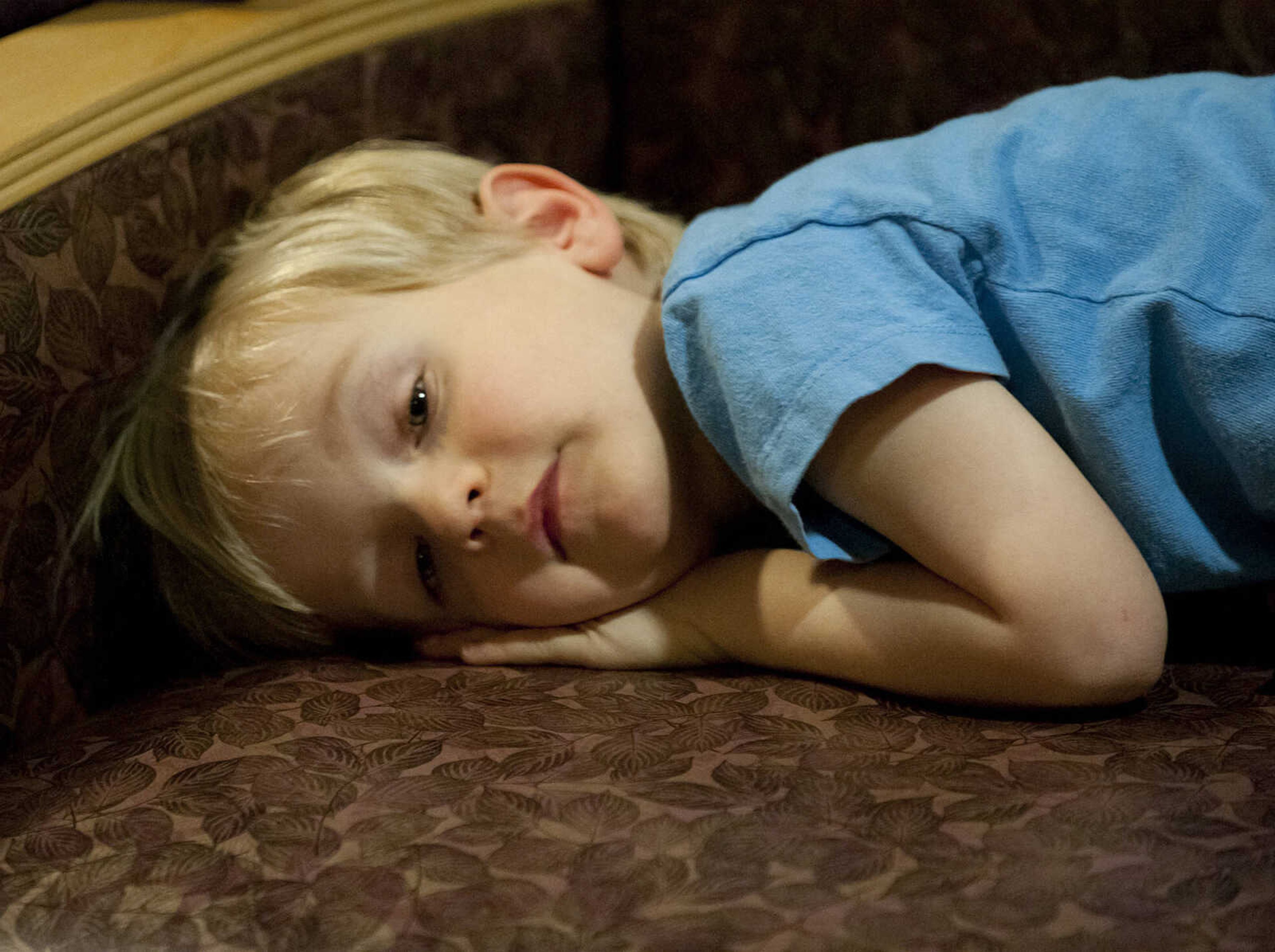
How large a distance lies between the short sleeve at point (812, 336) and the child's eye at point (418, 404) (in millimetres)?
192

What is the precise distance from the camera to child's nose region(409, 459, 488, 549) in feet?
2.89

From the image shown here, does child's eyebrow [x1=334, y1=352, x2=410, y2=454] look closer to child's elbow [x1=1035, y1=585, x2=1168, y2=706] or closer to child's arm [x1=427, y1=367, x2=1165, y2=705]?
child's arm [x1=427, y1=367, x2=1165, y2=705]

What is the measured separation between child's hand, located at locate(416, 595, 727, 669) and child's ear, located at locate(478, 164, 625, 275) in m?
0.30

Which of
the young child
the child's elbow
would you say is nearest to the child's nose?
the young child

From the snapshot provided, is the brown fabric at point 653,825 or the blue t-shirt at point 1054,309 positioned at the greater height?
the blue t-shirt at point 1054,309

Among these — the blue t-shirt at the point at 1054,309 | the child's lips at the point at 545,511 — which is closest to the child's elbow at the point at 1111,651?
the blue t-shirt at the point at 1054,309

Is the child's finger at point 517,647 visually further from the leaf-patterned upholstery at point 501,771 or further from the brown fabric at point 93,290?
the brown fabric at point 93,290

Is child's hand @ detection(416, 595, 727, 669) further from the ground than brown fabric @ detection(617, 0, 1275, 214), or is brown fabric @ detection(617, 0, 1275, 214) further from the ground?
brown fabric @ detection(617, 0, 1275, 214)

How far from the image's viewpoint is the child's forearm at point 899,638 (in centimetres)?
75

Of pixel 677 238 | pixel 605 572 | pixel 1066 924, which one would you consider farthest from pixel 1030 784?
pixel 677 238

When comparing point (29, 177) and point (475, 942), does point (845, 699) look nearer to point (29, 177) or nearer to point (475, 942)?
point (475, 942)

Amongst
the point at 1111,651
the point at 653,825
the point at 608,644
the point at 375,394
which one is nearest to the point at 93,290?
the point at 375,394

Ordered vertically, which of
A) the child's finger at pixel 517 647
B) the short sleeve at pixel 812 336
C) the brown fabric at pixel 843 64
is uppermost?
the brown fabric at pixel 843 64

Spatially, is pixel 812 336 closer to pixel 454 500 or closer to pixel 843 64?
pixel 454 500
